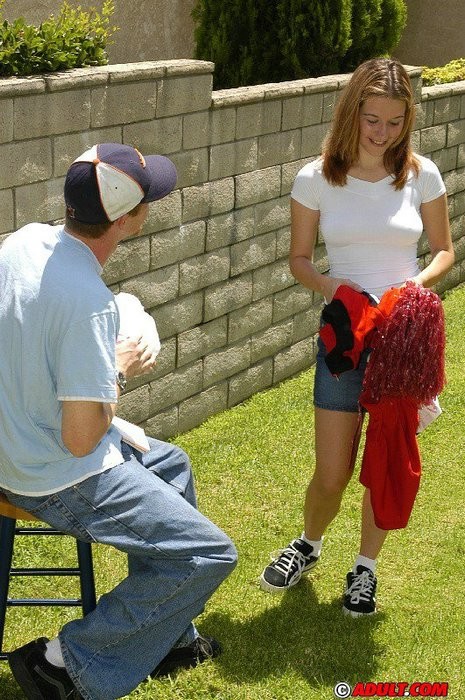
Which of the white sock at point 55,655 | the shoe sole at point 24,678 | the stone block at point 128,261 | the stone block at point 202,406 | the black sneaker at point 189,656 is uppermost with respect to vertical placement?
the stone block at point 128,261

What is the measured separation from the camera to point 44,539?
4922 millimetres

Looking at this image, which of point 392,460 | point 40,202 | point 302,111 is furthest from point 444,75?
point 392,460

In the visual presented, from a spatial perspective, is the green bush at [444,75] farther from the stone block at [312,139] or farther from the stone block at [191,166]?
the stone block at [191,166]

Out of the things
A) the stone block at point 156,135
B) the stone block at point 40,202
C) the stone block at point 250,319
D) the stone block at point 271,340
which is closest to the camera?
the stone block at point 40,202

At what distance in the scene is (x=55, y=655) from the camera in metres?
3.46

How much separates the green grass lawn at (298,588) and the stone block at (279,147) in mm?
1536

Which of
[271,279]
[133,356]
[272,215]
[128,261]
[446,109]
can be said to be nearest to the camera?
[133,356]

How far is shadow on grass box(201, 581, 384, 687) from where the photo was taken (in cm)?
407

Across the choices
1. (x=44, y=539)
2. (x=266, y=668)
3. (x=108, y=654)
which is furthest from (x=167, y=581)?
(x=44, y=539)

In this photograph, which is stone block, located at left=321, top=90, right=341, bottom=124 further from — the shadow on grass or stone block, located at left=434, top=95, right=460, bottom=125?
the shadow on grass

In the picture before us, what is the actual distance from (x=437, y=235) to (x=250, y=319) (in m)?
2.41

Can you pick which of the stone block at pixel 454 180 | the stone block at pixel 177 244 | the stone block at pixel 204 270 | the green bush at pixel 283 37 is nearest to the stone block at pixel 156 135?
the stone block at pixel 177 244

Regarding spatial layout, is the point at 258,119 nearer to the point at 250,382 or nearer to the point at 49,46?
the point at 250,382

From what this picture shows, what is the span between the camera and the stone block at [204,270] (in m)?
6.01
